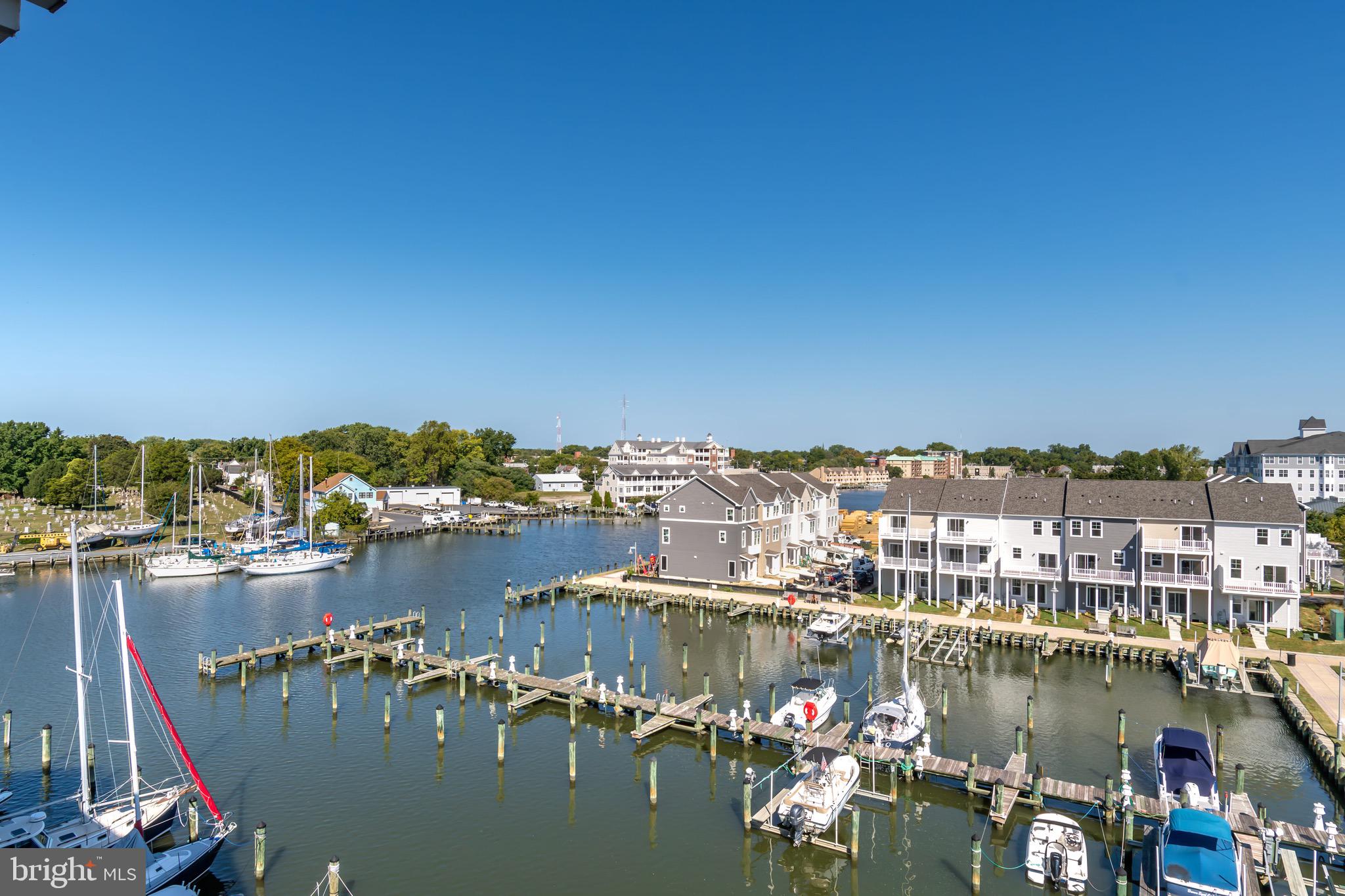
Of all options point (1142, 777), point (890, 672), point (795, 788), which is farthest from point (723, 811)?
point (890, 672)

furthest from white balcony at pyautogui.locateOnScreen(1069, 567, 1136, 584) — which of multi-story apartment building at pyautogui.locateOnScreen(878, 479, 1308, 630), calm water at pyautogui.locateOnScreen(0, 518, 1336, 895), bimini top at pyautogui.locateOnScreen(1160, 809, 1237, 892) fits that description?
bimini top at pyautogui.locateOnScreen(1160, 809, 1237, 892)

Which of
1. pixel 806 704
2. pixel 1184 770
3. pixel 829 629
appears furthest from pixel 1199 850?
pixel 829 629

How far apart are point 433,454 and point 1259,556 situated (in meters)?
122

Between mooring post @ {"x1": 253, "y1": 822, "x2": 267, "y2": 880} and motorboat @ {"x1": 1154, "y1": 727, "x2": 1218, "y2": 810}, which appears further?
motorboat @ {"x1": 1154, "y1": 727, "x2": 1218, "y2": 810}

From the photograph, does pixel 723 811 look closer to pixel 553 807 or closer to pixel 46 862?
pixel 553 807

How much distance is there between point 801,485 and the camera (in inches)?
2689

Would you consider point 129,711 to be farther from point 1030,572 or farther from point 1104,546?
point 1104,546

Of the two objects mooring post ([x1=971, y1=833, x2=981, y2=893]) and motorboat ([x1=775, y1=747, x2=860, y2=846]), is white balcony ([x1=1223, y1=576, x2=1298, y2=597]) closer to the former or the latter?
motorboat ([x1=775, y1=747, x2=860, y2=846])

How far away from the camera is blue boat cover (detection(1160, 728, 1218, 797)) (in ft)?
72.5

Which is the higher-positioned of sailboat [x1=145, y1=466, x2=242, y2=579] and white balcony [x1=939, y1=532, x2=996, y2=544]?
white balcony [x1=939, y1=532, x2=996, y2=544]

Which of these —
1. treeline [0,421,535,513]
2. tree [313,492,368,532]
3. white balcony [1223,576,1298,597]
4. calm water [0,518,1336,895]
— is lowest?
calm water [0,518,1336,895]

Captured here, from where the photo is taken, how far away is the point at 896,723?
27.0m

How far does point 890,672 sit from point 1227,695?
46.7 feet

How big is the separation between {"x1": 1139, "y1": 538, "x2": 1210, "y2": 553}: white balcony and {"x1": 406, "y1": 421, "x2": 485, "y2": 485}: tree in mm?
114179
